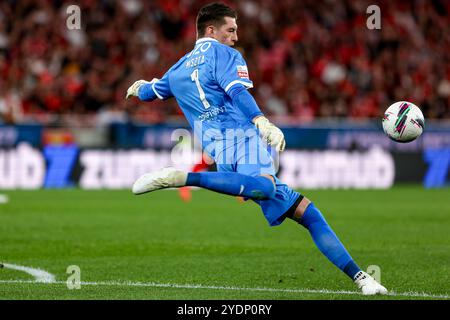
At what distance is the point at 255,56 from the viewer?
24812mm

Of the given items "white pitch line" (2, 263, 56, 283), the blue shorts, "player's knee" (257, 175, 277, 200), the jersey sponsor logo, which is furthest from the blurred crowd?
"player's knee" (257, 175, 277, 200)

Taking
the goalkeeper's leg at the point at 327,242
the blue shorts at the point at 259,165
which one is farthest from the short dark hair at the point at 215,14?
the goalkeeper's leg at the point at 327,242

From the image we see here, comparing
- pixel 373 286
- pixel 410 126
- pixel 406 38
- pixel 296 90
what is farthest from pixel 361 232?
pixel 406 38

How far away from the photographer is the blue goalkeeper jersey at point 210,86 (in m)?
6.86

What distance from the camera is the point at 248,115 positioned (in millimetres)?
6637

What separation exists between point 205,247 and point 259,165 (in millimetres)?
3762

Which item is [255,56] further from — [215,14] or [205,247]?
[215,14]

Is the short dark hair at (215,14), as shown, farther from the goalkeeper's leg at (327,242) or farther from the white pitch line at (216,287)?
the white pitch line at (216,287)

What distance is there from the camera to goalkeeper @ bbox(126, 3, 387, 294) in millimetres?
6609

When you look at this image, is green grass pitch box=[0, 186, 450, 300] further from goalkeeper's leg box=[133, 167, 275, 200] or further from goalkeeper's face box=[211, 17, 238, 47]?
goalkeeper's face box=[211, 17, 238, 47]

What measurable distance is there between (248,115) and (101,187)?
1405 centimetres

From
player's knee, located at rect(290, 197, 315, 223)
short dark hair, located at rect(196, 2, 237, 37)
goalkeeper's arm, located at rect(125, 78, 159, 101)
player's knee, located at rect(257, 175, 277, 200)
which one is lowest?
player's knee, located at rect(290, 197, 315, 223)

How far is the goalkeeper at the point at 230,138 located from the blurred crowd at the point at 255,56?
13.7m

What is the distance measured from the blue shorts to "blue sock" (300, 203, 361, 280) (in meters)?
0.19
